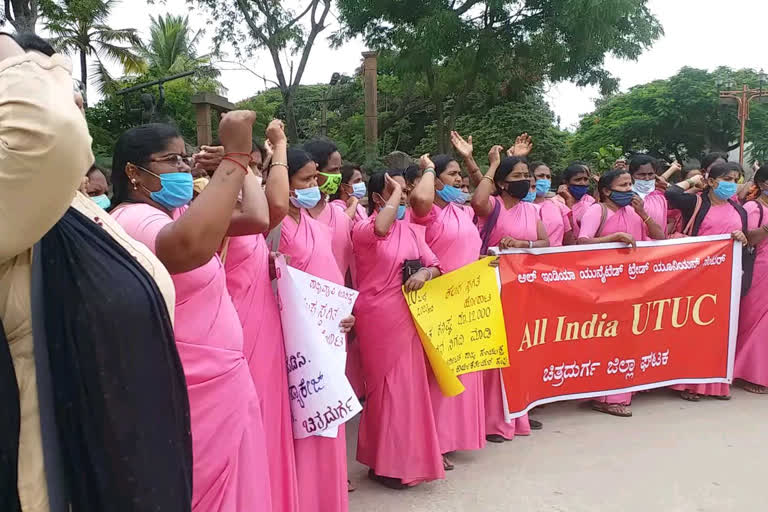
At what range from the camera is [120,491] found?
1182 millimetres

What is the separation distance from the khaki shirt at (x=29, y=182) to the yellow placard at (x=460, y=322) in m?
2.63

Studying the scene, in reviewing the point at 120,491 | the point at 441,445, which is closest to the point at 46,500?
the point at 120,491

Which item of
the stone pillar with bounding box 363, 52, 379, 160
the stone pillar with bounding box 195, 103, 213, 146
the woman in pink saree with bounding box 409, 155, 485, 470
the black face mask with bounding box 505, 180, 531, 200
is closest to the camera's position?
the woman in pink saree with bounding box 409, 155, 485, 470

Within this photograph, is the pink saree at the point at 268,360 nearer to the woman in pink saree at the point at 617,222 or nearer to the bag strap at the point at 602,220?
the woman in pink saree at the point at 617,222

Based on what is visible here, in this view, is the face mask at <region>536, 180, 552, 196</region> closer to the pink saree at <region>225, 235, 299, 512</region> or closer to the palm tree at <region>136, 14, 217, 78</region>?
the pink saree at <region>225, 235, 299, 512</region>

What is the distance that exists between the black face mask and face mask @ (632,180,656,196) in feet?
3.82

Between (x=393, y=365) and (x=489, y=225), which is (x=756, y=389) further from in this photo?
(x=393, y=365)

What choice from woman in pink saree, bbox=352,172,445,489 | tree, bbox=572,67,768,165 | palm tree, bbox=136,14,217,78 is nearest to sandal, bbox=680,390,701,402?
woman in pink saree, bbox=352,172,445,489

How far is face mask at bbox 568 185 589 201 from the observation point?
543cm

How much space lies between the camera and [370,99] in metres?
14.7

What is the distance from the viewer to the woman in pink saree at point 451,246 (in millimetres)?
3895

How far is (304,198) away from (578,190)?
127 inches

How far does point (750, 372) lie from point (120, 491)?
5457 millimetres

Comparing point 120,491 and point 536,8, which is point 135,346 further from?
point 536,8
